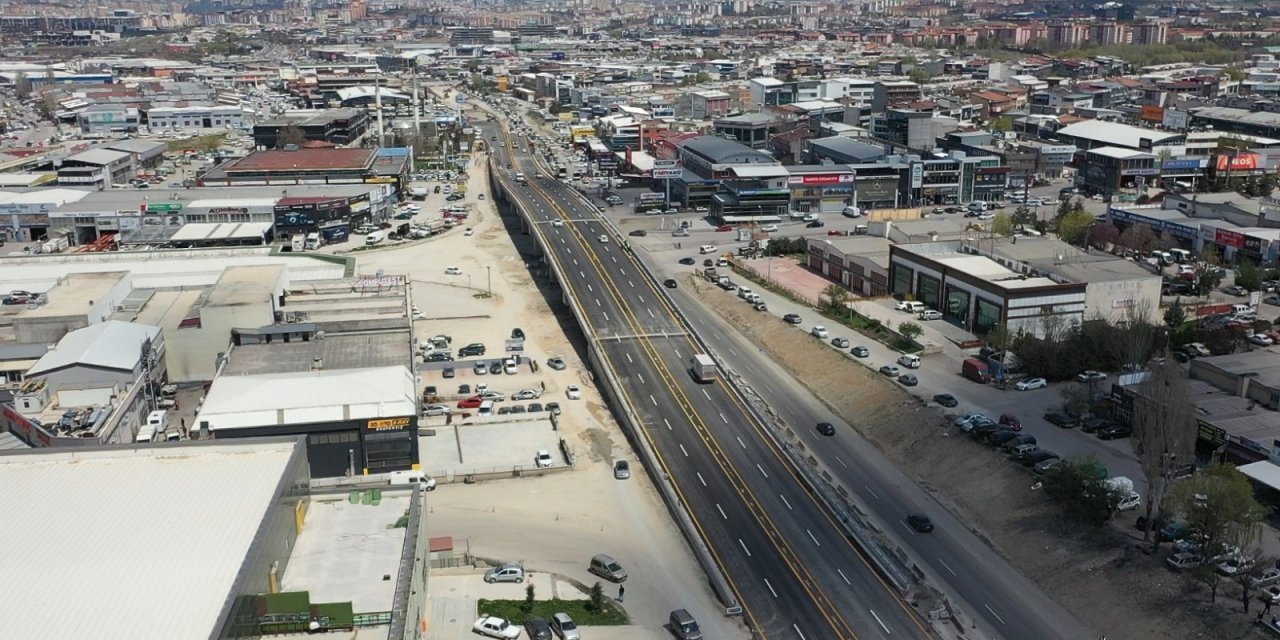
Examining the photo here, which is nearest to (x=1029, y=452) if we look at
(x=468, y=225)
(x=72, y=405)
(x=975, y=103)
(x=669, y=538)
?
(x=669, y=538)

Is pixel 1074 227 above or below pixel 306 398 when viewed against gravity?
below

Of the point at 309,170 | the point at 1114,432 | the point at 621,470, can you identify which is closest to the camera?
the point at 621,470

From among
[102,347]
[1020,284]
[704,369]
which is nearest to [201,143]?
[102,347]

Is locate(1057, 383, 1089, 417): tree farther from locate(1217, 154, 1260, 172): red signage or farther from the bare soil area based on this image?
locate(1217, 154, 1260, 172): red signage

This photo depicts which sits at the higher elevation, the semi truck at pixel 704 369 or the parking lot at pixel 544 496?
the semi truck at pixel 704 369

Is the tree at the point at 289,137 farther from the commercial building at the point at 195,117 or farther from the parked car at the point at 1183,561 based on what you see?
the parked car at the point at 1183,561

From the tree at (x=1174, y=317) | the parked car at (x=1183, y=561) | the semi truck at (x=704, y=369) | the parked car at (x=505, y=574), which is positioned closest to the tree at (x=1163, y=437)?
the parked car at (x=1183, y=561)

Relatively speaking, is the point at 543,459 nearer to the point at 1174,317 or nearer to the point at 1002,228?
the point at 1174,317
